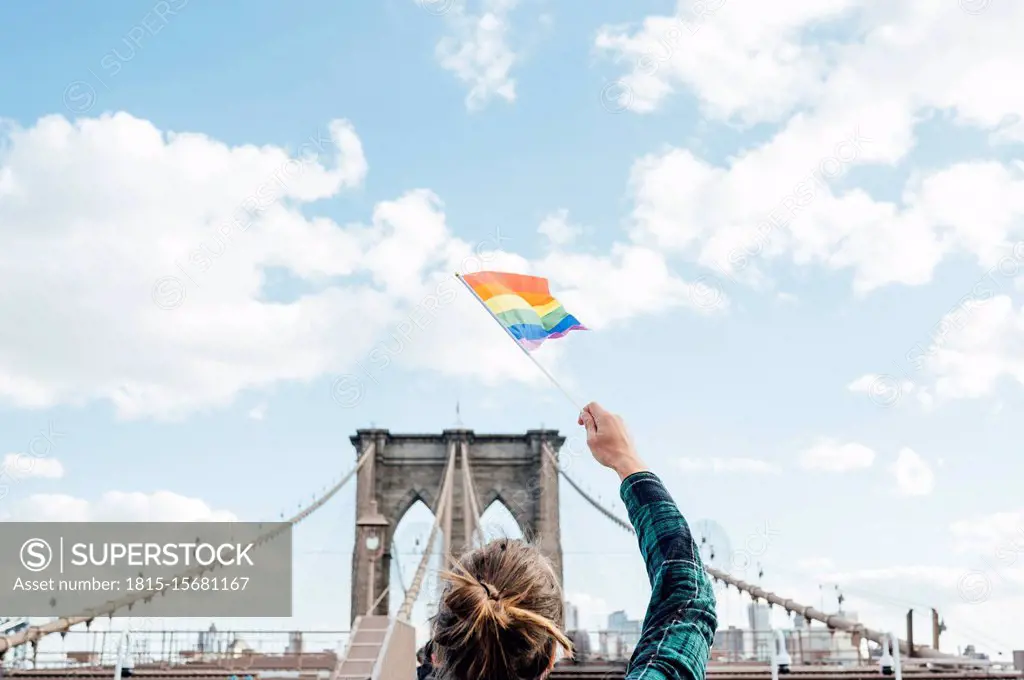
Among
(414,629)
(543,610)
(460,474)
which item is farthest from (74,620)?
(460,474)

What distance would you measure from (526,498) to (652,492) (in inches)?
1481

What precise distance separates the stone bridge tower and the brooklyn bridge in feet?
0.15

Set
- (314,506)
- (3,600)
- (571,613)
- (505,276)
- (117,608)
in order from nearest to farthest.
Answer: (505,276)
(3,600)
(117,608)
(571,613)
(314,506)

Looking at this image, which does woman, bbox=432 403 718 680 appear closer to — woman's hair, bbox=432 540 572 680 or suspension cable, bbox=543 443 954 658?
woman's hair, bbox=432 540 572 680

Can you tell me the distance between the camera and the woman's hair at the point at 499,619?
1.43 meters

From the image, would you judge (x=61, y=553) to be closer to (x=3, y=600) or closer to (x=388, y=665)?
(x=3, y=600)

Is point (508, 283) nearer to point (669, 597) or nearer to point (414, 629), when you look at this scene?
point (669, 597)

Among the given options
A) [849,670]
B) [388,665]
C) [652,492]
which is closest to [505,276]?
[652,492]

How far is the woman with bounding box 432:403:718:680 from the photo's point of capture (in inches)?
56.4

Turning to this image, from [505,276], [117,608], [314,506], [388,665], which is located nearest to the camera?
[505,276]

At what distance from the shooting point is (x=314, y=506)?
3528cm

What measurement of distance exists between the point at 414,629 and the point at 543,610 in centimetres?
1324

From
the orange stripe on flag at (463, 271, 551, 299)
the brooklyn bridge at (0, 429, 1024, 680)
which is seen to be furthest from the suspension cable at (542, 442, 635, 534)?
the orange stripe on flag at (463, 271, 551, 299)

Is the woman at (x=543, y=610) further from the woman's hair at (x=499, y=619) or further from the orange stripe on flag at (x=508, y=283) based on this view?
the orange stripe on flag at (x=508, y=283)
